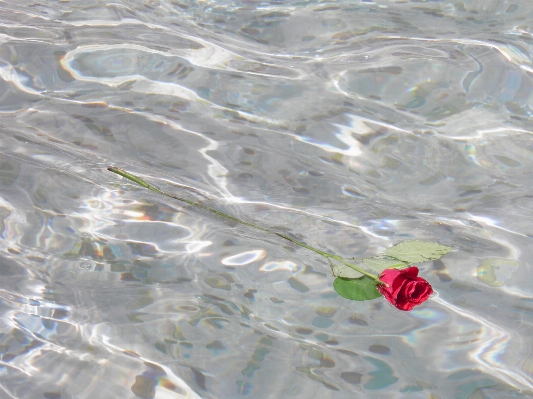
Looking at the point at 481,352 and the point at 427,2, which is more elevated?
the point at 427,2

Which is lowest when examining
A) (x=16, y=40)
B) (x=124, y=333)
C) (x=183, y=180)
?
(x=124, y=333)

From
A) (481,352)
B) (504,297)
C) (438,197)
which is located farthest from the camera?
(438,197)

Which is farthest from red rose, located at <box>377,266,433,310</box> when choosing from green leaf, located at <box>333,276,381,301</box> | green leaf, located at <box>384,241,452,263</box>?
green leaf, located at <box>384,241,452,263</box>

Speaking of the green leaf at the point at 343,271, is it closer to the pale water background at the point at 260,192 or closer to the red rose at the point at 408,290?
the pale water background at the point at 260,192

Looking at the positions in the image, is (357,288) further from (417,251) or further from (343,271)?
(417,251)

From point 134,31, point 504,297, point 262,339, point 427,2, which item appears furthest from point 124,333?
point 427,2

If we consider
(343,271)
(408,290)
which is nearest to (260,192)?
(343,271)

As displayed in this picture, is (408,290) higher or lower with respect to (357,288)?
higher

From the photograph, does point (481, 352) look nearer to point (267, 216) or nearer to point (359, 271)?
point (359, 271)
